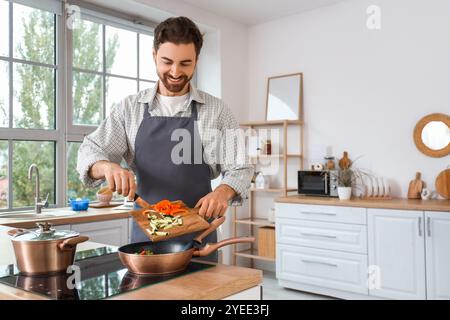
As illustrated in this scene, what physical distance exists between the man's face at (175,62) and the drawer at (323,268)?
257cm

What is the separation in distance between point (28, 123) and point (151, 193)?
220 cm

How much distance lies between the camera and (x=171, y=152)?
1.71m

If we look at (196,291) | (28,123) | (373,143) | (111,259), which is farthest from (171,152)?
(373,143)

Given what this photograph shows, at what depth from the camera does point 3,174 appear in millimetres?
3260

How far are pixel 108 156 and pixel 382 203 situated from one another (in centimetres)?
250

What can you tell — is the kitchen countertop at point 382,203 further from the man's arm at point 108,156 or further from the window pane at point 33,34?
the window pane at point 33,34

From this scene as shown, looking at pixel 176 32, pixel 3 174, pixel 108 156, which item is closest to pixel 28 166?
pixel 3 174

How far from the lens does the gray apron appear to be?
1.70m

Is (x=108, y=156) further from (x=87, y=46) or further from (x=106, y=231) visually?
(x=87, y=46)

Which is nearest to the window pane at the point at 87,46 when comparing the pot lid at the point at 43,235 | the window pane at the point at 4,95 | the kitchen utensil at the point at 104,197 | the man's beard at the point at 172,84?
the window pane at the point at 4,95

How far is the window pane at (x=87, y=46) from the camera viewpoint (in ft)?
12.3

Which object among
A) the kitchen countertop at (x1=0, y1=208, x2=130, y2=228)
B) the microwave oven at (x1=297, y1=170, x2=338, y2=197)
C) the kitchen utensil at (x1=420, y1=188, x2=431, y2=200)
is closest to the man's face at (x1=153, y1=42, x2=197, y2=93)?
the kitchen countertop at (x1=0, y1=208, x2=130, y2=228)

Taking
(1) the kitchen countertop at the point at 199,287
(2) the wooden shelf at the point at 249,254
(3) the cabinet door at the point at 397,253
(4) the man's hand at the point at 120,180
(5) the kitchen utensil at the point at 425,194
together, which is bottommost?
(2) the wooden shelf at the point at 249,254

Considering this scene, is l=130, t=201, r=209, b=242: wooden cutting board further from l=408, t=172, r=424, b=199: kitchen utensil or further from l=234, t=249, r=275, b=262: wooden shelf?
l=234, t=249, r=275, b=262: wooden shelf
